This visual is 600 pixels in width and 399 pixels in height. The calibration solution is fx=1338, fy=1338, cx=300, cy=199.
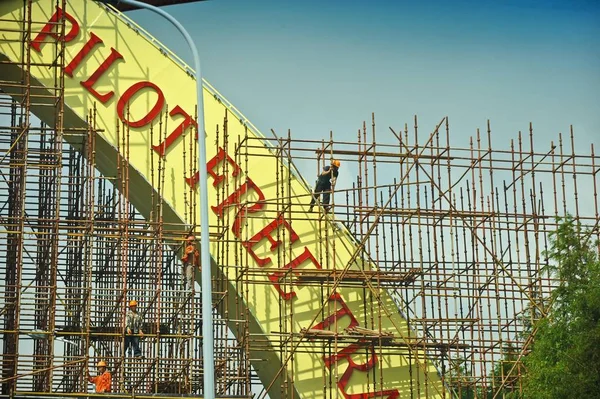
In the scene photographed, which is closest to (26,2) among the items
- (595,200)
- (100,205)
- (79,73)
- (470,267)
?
(79,73)

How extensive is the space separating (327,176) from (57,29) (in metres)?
6.72

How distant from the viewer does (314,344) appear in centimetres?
2938

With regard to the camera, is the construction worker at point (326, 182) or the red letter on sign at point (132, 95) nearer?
the red letter on sign at point (132, 95)

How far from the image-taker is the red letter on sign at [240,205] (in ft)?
95.9

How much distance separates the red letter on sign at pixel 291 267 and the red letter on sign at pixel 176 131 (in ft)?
12.1

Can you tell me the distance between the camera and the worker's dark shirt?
29.8 m

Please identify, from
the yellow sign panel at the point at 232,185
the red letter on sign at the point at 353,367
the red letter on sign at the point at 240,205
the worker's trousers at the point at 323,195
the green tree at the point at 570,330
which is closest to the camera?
the green tree at the point at 570,330

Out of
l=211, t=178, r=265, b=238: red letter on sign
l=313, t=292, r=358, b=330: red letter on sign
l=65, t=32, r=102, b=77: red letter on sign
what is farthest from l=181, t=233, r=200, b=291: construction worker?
l=65, t=32, r=102, b=77: red letter on sign

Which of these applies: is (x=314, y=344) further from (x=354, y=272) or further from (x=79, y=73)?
(x=79, y=73)

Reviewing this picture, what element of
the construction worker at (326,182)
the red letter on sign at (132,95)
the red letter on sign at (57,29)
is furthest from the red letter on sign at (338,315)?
the red letter on sign at (57,29)

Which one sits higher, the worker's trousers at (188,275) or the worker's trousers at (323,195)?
the worker's trousers at (323,195)

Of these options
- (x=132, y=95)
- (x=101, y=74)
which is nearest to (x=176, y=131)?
(x=132, y=95)

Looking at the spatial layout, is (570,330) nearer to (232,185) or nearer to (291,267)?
(291,267)

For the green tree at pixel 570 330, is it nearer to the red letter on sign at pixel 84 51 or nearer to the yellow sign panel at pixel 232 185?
the yellow sign panel at pixel 232 185
